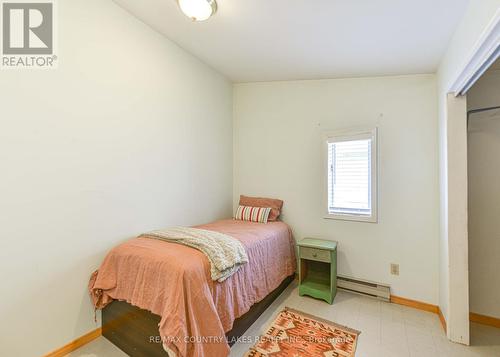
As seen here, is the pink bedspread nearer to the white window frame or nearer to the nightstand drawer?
the nightstand drawer

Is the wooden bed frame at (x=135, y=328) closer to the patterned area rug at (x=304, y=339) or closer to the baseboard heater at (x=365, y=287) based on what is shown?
the patterned area rug at (x=304, y=339)

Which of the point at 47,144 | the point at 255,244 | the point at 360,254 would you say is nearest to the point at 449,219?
the point at 360,254

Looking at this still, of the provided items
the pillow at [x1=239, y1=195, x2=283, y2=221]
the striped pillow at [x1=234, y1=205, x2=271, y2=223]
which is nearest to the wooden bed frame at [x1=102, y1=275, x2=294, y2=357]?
the striped pillow at [x1=234, y1=205, x2=271, y2=223]

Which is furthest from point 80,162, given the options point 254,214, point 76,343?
point 254,214

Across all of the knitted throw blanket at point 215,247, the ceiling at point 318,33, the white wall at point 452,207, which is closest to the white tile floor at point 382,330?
the white wall at point 452,207

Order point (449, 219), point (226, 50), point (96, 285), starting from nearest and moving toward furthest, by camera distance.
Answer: point (96, 285), point (449, 219), point (226, 50)

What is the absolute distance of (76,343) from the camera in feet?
5.91

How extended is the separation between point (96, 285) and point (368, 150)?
283 centimetres

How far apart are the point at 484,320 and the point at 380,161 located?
65.8 inches

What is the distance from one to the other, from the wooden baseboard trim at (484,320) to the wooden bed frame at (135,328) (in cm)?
202

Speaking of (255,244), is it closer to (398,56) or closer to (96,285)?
(96,285)

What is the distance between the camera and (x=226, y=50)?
2.50m

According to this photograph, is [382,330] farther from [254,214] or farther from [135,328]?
[135,328]

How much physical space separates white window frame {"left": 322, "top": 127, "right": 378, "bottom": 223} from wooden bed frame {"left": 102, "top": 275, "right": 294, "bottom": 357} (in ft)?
4.82
